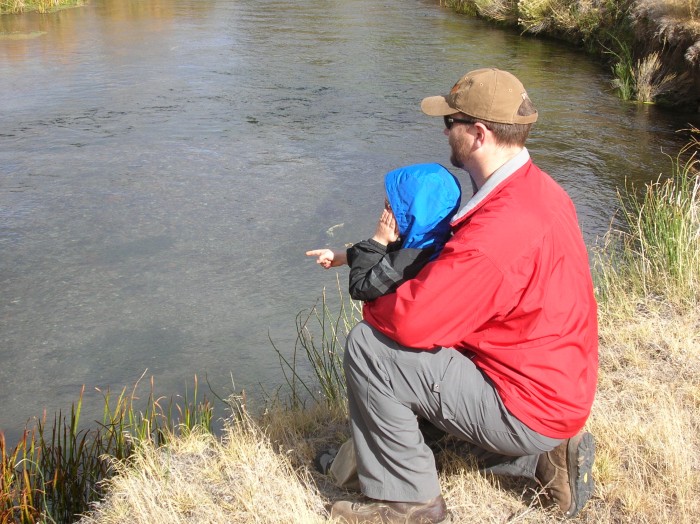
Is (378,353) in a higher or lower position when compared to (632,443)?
higher

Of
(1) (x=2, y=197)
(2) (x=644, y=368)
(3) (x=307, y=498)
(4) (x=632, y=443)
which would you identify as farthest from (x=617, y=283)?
(1) (x=2, y=197)

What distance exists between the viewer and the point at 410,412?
107 inches

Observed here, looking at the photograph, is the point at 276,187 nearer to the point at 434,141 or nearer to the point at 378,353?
the point at 434,141

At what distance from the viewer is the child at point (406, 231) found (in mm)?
2684

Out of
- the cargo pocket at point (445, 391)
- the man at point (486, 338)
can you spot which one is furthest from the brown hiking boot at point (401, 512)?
the cargo pocket at point (445, 391)

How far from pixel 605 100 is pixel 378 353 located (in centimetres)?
1072

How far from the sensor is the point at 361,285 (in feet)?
8.81

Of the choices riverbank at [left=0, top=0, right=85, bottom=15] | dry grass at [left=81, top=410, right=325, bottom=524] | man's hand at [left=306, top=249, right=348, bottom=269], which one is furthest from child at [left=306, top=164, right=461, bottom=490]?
riverbank at [left=0, top=0, right=85, bottom=15]

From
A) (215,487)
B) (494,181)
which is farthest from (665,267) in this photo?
(215,487)

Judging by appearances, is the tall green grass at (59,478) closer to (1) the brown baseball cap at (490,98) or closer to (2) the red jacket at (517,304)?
(2) the red jacket at (517,304)

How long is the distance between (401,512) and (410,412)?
1.15 ft

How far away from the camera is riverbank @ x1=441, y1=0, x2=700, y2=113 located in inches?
462

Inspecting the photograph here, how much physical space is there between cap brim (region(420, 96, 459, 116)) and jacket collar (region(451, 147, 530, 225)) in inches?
9.9

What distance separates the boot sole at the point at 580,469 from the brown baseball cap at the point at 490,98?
43.8 inches
